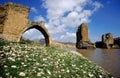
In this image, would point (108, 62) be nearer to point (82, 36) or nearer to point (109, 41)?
point (82, 36)

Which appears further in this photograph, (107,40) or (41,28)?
(107,40)

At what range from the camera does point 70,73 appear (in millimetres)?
10781

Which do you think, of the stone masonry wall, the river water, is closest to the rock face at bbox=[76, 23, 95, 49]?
the river water

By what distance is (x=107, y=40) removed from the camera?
413 ft

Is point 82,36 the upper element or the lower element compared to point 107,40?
upper

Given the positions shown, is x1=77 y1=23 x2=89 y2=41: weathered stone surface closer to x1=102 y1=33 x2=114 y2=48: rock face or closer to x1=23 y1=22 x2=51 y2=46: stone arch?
x1=102 y1=33 x2=114 y2=48: rock face

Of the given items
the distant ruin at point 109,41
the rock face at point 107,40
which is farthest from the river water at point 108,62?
the distant ruin at point 109,41

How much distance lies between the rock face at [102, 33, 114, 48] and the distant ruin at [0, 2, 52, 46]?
320 ft

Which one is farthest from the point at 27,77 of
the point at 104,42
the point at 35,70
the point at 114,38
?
the point at 114,38

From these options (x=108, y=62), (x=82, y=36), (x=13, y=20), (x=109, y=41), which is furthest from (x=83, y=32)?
(x=13, y=20)

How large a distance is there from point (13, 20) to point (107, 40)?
338ft

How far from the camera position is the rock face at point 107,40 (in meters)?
124

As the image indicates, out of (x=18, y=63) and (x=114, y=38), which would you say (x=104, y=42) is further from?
(x=18, y=63)

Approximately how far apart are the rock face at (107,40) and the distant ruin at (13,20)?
97447 mm
